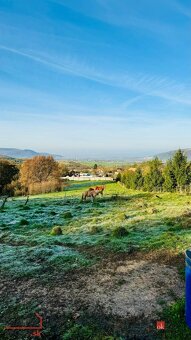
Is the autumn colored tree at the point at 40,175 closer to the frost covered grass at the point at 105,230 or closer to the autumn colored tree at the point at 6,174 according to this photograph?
the autumn colored tree at the point at 6,174

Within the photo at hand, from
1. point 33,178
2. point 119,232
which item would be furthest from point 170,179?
point 119,232

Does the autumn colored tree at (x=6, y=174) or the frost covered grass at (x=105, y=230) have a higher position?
the autumn colored tree at (x=6, y=174)

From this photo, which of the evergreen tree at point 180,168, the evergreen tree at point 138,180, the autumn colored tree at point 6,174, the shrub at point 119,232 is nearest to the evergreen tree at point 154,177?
the evergreen tree at point 138,180

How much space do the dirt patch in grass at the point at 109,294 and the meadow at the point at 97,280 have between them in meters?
0.03

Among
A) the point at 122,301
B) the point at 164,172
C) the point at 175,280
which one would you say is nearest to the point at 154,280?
the point at 175,280

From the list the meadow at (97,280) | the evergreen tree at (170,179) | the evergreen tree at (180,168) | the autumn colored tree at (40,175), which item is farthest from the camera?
the autumn colored tree at (40,175)

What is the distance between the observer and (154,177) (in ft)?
230

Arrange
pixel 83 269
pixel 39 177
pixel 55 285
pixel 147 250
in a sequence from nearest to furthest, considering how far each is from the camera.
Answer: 1. pixel 55 285
2. pixel 83 269
3. pixel 147 250
4. pixel 39 177

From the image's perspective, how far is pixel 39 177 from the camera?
254ft

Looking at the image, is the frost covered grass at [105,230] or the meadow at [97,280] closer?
the meadow at [97,280]

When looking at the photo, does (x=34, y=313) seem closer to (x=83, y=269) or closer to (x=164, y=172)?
(x=83, y=269)

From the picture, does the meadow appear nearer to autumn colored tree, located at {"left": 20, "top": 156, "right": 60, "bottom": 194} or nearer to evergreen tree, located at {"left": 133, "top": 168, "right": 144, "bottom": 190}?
autumn colored tree, located at {"left": 20, "top": 156, "right": 60, "bottom": 194}

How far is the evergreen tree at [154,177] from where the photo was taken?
227ft

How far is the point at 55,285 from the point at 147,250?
5969 mm
